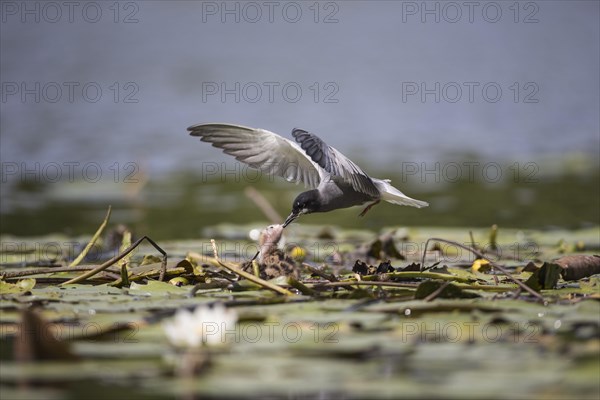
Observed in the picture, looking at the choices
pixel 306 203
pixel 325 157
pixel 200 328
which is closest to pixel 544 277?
pixel 325 157

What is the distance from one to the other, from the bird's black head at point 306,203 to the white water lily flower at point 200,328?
3037 millimetres

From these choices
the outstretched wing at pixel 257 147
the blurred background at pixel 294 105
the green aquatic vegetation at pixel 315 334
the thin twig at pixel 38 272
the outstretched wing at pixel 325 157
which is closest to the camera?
the green aquatic vegetation at pixel 315 334

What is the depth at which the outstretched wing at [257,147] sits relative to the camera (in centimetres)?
779

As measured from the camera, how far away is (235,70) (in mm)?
27766

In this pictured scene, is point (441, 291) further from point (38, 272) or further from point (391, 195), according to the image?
point (38, 272)

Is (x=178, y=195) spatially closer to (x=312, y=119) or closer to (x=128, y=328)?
(x=312, y=119)

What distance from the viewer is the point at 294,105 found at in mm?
24062

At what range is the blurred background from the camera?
1424 cm

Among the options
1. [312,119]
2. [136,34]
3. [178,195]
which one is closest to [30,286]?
[178,195]

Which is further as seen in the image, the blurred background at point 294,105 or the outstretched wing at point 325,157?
the blurred background at point 294,105

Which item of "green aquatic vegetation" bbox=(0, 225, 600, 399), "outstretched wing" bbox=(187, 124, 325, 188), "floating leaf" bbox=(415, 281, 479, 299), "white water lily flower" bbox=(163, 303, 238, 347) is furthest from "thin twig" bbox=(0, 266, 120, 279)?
"floating leaf" bbox=(415, 281, 479, 299)

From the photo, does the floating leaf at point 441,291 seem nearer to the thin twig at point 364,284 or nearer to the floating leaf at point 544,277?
the thin twig at point 364,284

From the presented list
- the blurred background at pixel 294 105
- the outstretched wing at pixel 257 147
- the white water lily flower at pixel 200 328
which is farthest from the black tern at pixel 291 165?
the blurred background at pixel 294 105

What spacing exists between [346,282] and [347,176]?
1329 mm
